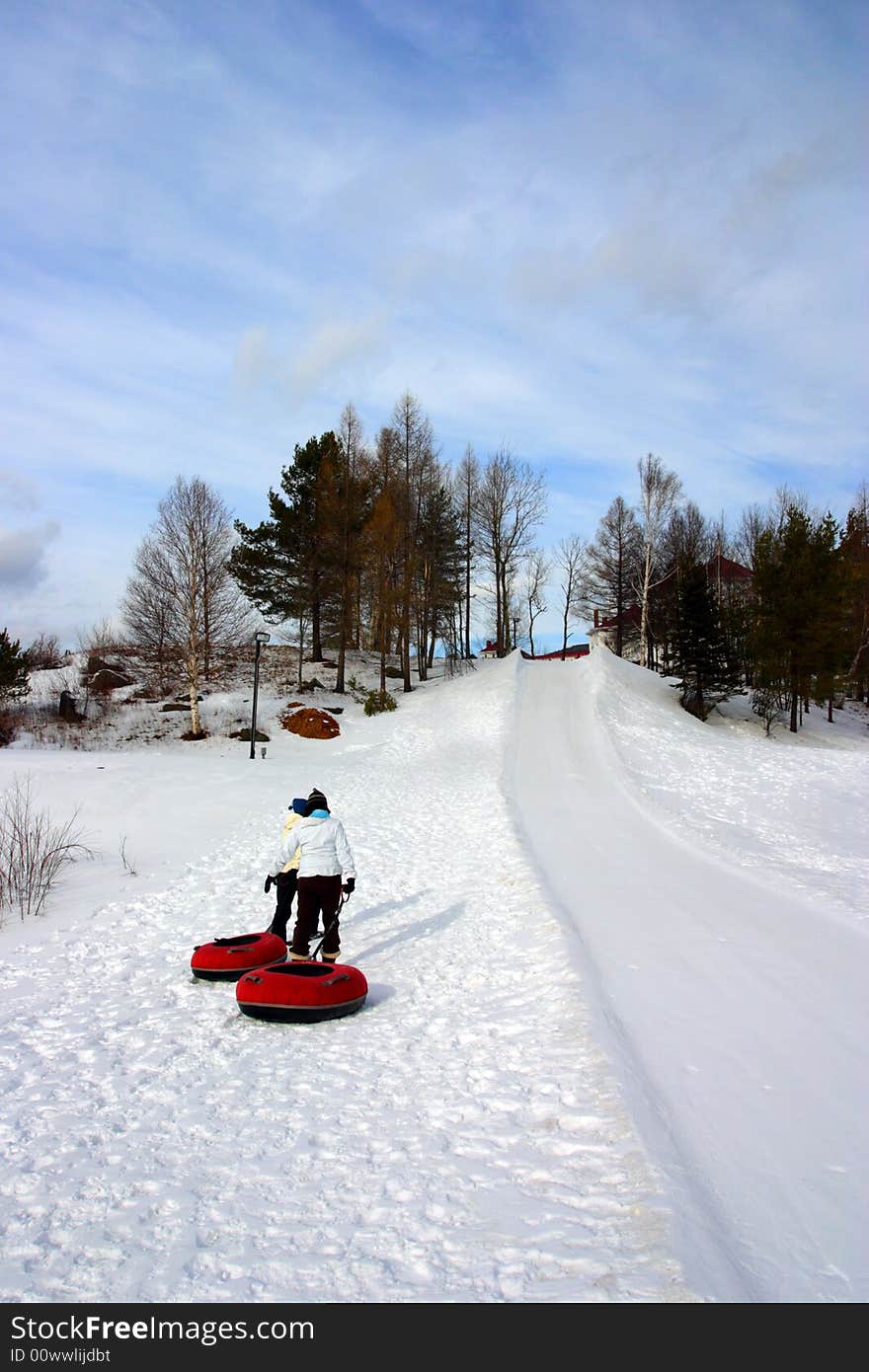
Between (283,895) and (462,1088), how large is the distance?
10.4 feet

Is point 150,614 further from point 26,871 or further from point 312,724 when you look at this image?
point 26,871

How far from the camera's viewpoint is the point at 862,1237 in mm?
3418

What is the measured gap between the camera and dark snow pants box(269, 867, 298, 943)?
748 cm

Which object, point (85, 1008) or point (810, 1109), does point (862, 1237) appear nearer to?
point (810, 1109)

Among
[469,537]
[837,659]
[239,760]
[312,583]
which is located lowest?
[239,760]

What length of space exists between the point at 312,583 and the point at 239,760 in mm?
16018

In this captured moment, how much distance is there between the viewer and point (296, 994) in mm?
5891

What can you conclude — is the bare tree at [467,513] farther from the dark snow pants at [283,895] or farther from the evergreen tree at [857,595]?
the dark snow pants at [283,895]

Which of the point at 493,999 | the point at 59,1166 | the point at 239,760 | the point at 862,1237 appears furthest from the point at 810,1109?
the point at 239,760

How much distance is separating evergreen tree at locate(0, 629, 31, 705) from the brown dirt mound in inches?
379

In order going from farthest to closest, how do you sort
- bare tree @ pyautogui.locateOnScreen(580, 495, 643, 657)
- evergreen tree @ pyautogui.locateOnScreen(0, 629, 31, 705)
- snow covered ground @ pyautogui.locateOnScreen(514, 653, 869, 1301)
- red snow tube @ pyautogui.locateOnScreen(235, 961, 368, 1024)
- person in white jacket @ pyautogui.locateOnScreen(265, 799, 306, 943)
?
bare tree @ pyautogui.locateOnScreen(580, 495, 643, 657), evergreen tree @ pyautogui.locateOnScreen(0, 629, 31, 705), person in white jacket @ pyautogui.locateOnScreen(265, 799, 306, 943), red snow tube @ pyautogui.locateOnScreen(235, 961, 368, 1024), snow covered ground @ pyautogui.locateOnScreen(514, 653, 869, 1301)

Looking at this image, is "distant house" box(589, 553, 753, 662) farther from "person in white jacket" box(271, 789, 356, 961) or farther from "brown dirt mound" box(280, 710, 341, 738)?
"person in white jacket" box(271, 789, 356, 961)

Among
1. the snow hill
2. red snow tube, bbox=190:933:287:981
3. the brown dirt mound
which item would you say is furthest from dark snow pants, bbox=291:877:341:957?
the brown dirt mound

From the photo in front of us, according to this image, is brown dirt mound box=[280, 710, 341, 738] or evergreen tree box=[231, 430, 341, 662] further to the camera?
evergreen tree box=[231, 430, 341, 662]
